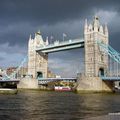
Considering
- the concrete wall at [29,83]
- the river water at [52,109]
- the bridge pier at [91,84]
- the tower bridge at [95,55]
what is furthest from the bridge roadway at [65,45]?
the river water at [52,109]

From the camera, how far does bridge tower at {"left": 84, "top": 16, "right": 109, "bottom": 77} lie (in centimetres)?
9606

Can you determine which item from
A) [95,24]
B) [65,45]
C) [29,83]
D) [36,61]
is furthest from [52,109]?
[36,61]

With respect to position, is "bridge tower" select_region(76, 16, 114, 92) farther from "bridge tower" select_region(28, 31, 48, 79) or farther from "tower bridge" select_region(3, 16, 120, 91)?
"bridge tower" select_region(28, 31, 48, 79)

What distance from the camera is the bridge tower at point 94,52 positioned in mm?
96062

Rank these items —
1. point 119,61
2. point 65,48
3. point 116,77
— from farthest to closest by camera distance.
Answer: point 65,48 → point 119,61 → point 116,77

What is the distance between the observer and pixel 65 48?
107 metres

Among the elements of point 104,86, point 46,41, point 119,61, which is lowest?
point 104,86

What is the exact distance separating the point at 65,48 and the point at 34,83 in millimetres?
18250

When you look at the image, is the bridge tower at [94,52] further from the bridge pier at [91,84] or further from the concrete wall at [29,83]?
the concrete wall at [29,83]

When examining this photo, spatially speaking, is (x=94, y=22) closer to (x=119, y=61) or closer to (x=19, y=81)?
(x=119, y=61)

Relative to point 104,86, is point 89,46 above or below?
above

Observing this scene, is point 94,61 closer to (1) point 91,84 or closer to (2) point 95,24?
(1) point 91,84

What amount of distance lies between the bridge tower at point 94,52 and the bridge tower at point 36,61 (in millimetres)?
29489

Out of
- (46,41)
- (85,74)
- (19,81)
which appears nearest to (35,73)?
(19,81)
